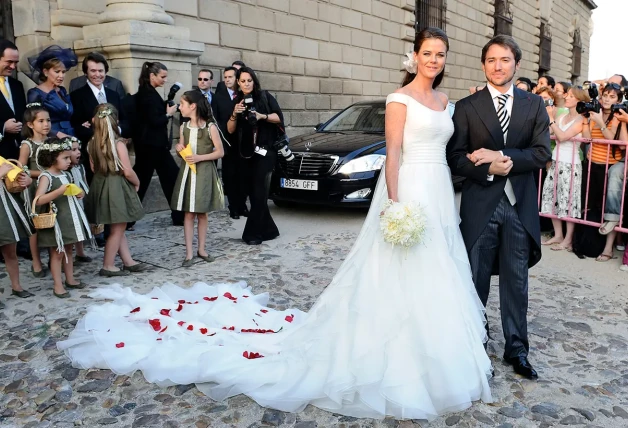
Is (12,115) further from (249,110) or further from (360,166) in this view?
(360,166)

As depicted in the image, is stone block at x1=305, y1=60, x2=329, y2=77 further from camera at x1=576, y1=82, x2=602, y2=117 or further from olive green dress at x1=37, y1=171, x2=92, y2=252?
olive green dress at x1=37, y1=171, x2=92, y2=252

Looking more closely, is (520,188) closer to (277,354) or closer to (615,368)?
(615,368)

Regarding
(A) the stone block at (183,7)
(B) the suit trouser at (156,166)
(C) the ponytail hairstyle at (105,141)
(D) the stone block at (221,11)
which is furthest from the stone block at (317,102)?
(C) the ponytail hairstyle at (105,141)

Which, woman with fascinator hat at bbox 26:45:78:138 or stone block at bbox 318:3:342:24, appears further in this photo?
stone block at bbox 318:3:342:24

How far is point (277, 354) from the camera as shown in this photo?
11.5 feet

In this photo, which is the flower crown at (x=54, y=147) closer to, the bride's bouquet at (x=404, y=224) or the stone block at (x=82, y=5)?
the bride's bouquet at (x=404, y=224)

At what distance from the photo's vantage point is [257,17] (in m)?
11.1

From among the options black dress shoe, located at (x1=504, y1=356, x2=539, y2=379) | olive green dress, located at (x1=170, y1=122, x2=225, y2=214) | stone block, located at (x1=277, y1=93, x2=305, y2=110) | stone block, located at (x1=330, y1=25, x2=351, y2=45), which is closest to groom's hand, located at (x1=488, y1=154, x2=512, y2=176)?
black dress shoe, located at (x1=504, y1=356, x2=539, y2=379)

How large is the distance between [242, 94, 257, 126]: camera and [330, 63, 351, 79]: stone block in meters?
7.19

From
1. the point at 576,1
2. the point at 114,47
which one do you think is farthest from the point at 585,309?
the point at 576,1

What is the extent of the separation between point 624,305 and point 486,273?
206cm

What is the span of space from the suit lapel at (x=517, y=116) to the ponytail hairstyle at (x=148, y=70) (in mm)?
4948

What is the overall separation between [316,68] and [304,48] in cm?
63

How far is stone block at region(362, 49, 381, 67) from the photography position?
48.5 feet
